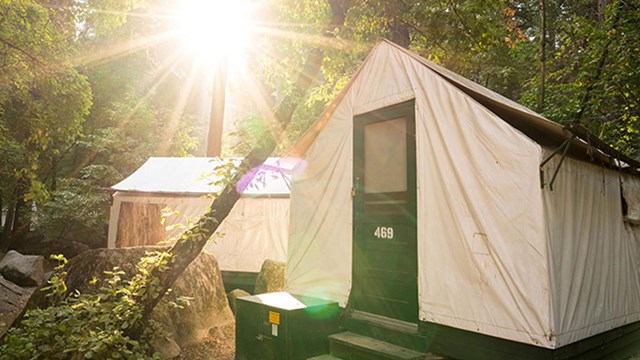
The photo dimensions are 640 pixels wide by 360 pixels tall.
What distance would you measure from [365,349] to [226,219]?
693 centimetres

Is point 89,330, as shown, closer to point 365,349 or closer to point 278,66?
point 365,349

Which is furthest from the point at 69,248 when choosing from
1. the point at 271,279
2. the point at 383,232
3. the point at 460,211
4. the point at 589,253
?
the point at 589,253

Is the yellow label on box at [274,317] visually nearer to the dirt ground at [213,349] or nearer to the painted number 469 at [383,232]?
the painted number 469 at [383,232]

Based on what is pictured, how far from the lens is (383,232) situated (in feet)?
15.5

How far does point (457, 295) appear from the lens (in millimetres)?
3881

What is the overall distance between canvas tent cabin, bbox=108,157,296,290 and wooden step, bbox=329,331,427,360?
552 centimetres

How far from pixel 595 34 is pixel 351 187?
6873mm

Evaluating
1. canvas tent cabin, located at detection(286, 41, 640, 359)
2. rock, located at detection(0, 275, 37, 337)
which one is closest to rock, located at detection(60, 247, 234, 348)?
canvas tent cabin, located at detection(286, 41, 640, 359)

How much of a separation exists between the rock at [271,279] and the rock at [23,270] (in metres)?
6.86

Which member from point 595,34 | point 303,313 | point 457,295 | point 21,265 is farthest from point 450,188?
point 21,265

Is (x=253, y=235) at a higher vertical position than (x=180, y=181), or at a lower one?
lower

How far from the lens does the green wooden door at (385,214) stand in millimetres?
4441

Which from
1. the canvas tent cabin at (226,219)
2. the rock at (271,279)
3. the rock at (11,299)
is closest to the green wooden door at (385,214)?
the rock at (271,279)

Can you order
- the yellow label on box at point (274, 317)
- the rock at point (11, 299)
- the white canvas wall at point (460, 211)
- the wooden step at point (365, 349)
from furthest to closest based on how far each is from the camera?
the rock at point (11, 299), the yellow label on box at point (274, 317), the wooden step at point (365, 349), the white canvas wall at point (460, 211)
